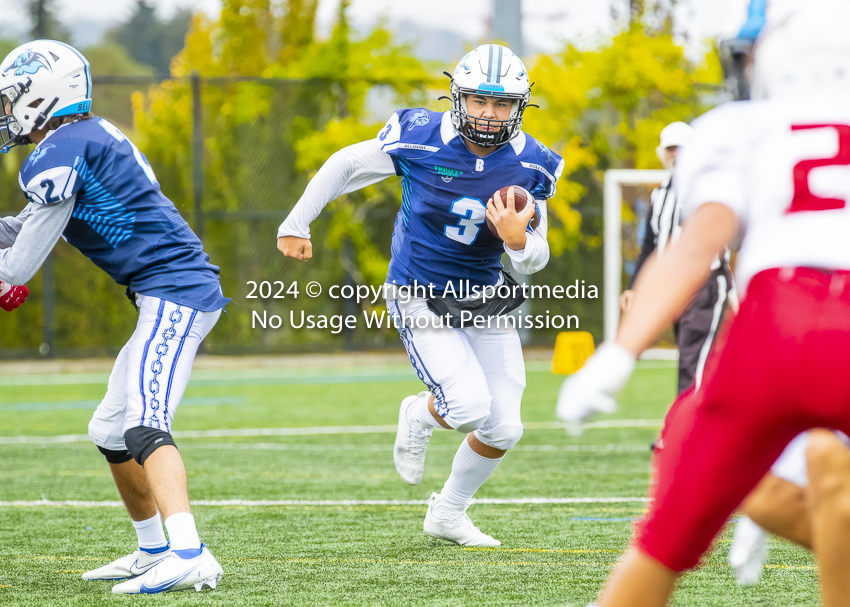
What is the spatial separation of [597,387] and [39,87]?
8.25 feet

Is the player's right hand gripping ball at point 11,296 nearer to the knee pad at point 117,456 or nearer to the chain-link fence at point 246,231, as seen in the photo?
the knee pad at point 117,456

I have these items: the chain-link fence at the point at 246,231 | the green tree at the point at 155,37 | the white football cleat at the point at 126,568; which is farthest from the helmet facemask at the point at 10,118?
the green tree at the point at 155,37

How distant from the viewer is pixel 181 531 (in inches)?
130

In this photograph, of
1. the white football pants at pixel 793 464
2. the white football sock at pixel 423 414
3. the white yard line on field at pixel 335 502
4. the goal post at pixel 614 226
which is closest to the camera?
the white football pants at pixel 793 464

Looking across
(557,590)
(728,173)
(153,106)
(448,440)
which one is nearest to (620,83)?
(153,106)

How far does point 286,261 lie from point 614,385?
14.2 meters

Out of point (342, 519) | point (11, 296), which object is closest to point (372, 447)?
point (342, 519)

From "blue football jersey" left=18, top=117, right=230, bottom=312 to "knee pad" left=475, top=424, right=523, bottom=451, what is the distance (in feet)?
3.99

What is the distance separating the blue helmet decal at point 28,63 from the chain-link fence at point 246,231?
11564 mm

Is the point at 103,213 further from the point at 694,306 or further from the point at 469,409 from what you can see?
the point at 694,306

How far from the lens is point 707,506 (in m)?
1.82

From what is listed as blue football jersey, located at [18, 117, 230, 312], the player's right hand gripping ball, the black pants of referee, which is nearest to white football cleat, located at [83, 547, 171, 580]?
blue football jersey, located at [18, 117, 230, 312]

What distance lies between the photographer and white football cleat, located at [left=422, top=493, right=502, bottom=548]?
166 inches

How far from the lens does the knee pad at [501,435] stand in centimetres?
423
